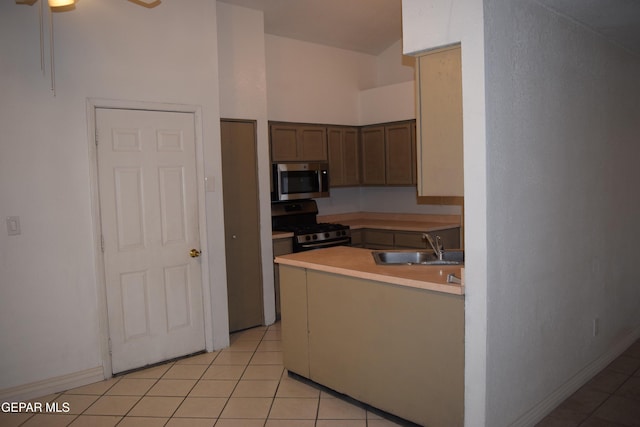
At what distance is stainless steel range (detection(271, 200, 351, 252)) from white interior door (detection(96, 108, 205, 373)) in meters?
1.29

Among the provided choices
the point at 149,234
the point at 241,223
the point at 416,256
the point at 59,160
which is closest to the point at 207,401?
the point at 149,234

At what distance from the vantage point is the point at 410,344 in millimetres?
2812

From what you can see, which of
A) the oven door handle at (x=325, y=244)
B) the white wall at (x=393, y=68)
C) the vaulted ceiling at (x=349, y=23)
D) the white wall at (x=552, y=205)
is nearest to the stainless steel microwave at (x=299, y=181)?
the oven door handle at (x=325, y=244)

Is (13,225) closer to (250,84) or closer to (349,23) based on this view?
(250,84)

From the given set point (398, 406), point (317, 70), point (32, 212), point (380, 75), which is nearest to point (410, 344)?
point (398, 406)

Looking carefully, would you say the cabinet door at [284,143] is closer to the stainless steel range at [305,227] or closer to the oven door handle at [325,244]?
the stainless steel range at [305,227]

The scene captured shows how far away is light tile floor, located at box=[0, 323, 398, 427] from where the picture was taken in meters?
3.07

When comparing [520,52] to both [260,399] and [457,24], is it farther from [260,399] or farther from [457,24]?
[260,399]

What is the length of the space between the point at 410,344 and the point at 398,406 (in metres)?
0.40

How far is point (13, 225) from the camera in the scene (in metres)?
3.39

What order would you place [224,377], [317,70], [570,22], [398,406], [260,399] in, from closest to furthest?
[398,406], [570,22], [260,399], [224,377], [317,70]

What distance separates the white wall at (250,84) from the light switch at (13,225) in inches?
77.0

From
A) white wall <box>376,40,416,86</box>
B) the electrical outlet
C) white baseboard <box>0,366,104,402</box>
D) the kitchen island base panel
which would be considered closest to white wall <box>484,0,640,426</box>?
the kitchen island base panel

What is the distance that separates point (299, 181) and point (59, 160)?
8.26 feet
